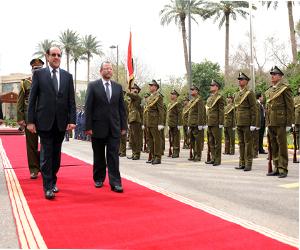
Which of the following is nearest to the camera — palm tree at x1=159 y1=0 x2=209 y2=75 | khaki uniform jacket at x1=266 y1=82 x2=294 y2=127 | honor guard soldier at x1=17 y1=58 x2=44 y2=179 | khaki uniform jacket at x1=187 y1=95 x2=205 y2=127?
honor guard soldier at x1=17 y1=58 x2=44 y2=179

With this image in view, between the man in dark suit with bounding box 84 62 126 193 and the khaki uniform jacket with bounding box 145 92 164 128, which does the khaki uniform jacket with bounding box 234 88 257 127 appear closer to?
the khaki uniform jacket with bounding box 145 92 164 128

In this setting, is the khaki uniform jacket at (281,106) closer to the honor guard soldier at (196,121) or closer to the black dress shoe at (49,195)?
the honor guard soldier at (196,121)

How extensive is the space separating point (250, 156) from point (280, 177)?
1.26 meters

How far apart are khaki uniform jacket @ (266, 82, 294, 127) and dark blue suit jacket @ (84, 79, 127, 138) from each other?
3794 millimetres

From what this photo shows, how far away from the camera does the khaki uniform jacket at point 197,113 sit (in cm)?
1054

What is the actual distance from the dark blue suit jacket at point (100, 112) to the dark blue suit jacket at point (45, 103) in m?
0.49

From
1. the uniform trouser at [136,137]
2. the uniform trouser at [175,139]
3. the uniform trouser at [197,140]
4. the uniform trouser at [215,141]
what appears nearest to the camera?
the uniform trouser at [215,141]

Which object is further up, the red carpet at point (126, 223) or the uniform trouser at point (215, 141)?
the uniform trouser at point (215, 141)

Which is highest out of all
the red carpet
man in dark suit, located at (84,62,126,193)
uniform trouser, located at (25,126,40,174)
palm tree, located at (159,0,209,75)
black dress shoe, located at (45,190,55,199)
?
palm tree, located at (159,0,209,75)

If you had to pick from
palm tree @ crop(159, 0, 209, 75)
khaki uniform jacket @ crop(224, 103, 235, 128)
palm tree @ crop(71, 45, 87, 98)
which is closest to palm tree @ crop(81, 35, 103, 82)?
palm tree @ crop(71, 45, 87, 98)

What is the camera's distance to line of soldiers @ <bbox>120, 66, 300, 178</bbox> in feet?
25.4

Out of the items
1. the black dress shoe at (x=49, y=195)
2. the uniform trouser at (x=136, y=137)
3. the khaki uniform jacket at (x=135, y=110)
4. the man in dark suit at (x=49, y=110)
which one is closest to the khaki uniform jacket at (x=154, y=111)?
the khaki uniform jacket at (x=135, y=110)

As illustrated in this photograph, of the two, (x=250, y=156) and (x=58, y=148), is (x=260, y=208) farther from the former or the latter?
(x=250, y=156)

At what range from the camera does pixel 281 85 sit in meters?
7.77
